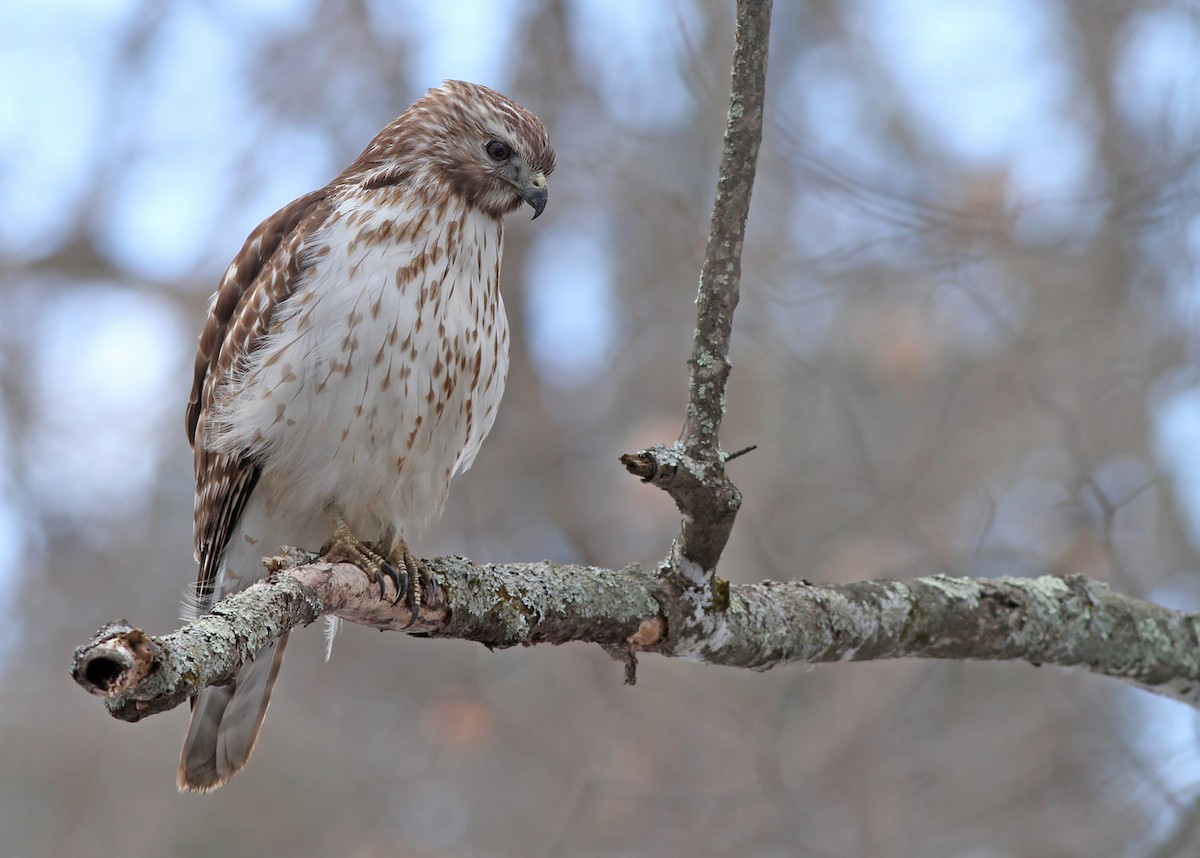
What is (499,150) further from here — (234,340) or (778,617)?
(778,617)

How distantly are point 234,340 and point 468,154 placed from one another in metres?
0.92

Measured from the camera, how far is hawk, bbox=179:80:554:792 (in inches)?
130

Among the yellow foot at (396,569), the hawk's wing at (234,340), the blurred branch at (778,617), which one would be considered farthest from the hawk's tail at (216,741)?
the blurred branch at (778,617)

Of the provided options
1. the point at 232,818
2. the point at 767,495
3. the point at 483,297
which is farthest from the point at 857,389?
the point at 232,818

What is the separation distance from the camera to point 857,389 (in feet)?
21.1

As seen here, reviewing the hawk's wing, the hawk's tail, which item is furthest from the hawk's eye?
the hawk's tail

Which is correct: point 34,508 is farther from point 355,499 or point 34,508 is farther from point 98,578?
point 355,499

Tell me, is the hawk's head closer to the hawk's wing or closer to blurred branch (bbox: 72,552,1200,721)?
the hawk's wing

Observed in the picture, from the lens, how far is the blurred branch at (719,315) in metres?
2.48

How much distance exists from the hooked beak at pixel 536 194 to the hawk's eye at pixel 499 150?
0.12 m

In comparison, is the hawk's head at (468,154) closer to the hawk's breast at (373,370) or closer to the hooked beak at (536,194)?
the hooked beak at (536,194)

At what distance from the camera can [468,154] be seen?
3.82 m

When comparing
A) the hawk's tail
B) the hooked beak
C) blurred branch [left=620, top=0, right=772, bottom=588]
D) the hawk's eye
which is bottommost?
the hawk's tail

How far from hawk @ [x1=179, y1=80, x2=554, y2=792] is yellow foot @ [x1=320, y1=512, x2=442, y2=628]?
0.05 feet
